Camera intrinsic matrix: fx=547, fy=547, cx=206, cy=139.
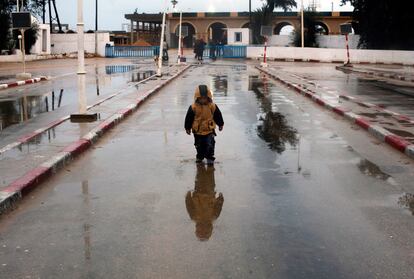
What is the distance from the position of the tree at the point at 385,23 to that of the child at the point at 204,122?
34.4m

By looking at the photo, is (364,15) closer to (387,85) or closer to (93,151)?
(387,85)

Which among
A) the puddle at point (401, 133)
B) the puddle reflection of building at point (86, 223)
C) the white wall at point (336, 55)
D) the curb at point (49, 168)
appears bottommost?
the puddle reflection of building at point (86, 223)

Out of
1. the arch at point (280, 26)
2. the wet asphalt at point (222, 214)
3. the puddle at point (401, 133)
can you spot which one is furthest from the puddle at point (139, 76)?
the arch at point (280, 26)

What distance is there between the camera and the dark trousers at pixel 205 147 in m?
8.09

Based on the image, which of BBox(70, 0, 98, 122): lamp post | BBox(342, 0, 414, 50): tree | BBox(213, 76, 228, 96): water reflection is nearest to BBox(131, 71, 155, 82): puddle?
BBox(213, 76, 228, 96): water reflection

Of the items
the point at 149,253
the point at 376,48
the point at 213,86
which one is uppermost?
the point at 376,48

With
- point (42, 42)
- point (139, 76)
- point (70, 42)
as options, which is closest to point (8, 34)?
point (42, 42)

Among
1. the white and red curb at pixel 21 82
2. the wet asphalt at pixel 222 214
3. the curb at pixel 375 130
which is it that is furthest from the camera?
the white and red curb at pixel 21 82

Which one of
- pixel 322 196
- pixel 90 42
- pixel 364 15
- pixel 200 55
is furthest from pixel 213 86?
pixel 90 42

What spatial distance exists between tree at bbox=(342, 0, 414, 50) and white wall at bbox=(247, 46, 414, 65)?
7.40 feet

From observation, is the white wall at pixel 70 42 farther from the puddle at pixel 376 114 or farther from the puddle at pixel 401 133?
the puddle at pixel 401 133

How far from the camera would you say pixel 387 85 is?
898 inches

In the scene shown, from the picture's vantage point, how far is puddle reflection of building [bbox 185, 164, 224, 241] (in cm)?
525

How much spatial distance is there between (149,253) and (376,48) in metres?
44.3
